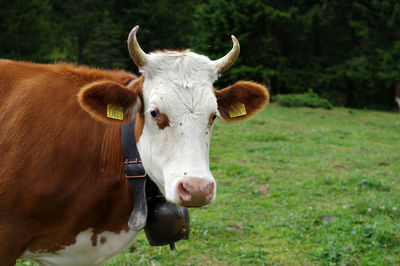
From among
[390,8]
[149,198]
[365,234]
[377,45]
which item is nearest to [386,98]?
[377,45]

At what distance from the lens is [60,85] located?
120 inches

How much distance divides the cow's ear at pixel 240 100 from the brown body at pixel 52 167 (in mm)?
777

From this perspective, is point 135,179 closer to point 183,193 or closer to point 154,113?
point 154,113

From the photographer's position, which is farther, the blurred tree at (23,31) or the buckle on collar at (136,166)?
the blurred tree at (23,31)

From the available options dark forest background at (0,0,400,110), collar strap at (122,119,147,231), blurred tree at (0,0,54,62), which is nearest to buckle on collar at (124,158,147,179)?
collar strap at (122,119,147,231)

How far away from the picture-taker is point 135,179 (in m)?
2.90

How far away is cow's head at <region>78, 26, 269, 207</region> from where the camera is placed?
2.41 meters

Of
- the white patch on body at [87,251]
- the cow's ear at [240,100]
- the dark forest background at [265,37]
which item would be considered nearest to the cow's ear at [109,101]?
the cow's ear at [240,100]

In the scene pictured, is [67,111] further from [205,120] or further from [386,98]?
[386,98]

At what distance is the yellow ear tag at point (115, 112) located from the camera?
2.78 metres

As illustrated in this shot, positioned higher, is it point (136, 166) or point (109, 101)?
point (109, 101)

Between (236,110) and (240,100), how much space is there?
3.3 inches

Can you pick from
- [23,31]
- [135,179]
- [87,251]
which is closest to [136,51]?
[135,179]

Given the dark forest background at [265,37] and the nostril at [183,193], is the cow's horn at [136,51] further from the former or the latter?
the dark forest background at [265,37]
